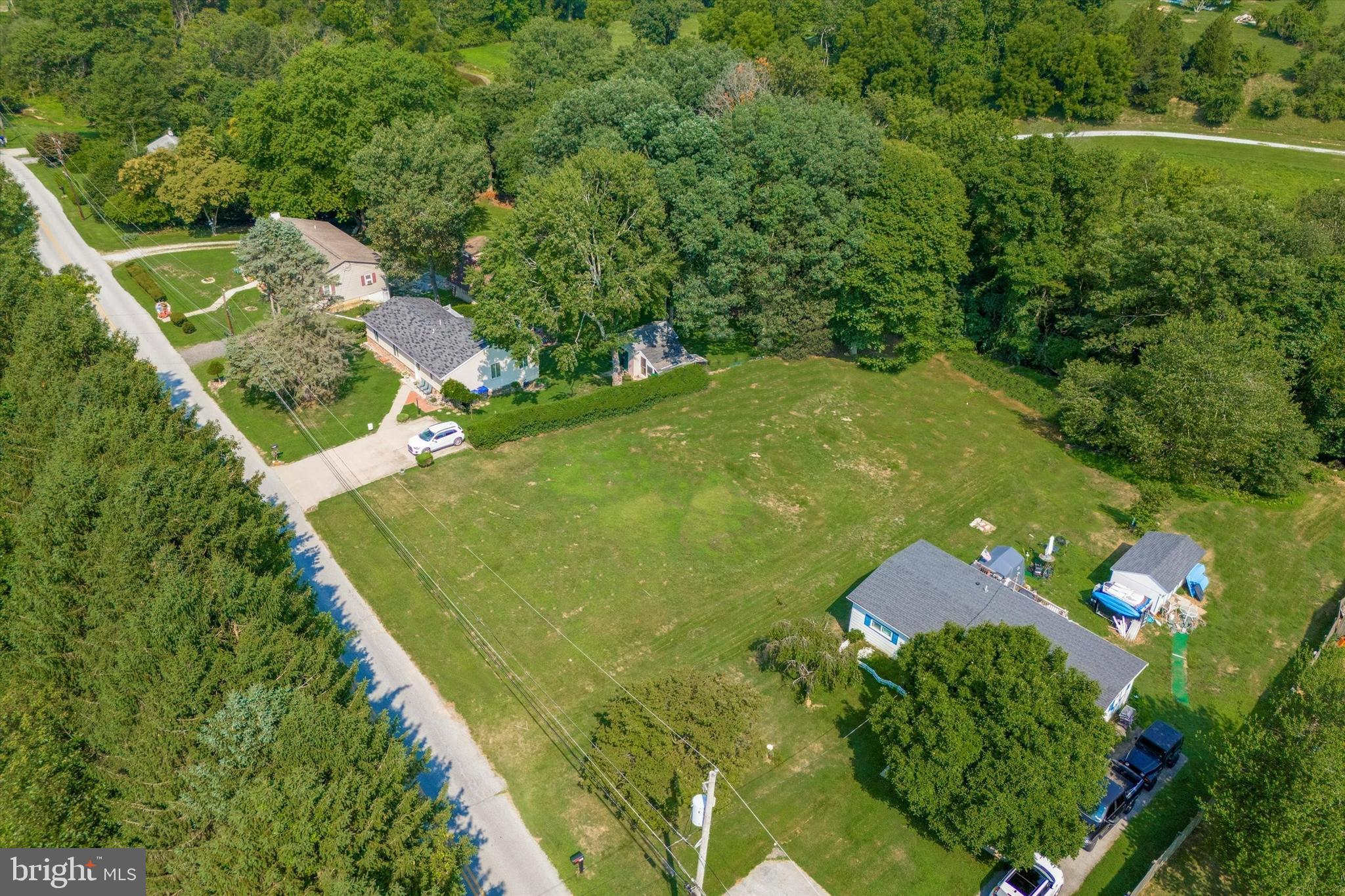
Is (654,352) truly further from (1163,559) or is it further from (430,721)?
(1163,559)

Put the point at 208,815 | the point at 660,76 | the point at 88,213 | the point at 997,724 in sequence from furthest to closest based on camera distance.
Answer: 1. the point at 88,213
2. the point at 660,76
3. the point at 997,724
4. the point at 208,815

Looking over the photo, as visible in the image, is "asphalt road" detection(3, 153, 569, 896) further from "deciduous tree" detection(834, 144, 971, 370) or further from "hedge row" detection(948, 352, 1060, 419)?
"hedge row" detection(948, 352, 1060, 419)

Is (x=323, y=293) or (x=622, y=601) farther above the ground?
(x=323, y=293)

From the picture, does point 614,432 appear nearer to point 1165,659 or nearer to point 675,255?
point 675,255

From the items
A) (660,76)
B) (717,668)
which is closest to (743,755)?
(717,668)

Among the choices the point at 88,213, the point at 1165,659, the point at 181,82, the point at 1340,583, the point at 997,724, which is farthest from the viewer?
the point at 181,82

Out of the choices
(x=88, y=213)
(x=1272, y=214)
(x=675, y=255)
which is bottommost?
(x=88, y=213)

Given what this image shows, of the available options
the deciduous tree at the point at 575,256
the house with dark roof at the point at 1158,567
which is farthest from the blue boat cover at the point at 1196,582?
the deciduous tree at the point at 575,256

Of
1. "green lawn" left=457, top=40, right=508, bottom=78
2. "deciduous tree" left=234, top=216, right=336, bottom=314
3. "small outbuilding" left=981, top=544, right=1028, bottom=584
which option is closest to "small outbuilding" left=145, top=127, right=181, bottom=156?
"deciduous tree" left=234, top=216, right=336, bottom=314
